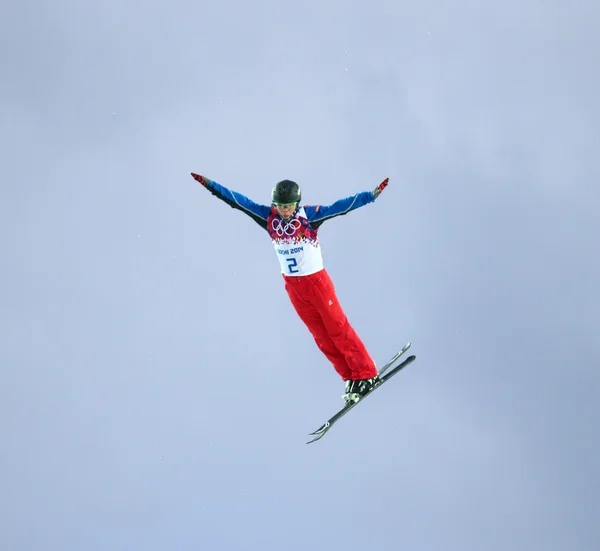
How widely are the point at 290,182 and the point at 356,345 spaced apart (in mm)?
3573

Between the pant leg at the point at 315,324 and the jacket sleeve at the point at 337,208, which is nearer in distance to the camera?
the jacket sleeve at the point at 337,208

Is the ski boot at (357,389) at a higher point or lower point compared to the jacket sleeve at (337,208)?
lower

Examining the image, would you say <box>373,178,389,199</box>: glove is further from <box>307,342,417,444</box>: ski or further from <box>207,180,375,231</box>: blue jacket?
<box>307,342,417,444</box>: ski

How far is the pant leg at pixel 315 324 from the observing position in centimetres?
1927

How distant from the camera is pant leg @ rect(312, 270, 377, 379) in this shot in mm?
19172

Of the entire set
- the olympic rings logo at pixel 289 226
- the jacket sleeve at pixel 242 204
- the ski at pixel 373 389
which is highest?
the jacket sleeve at pixel 242 204

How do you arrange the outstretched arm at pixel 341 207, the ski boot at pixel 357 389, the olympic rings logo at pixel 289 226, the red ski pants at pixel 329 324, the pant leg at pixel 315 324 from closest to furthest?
1. the outstretched arm at pixel 341 207
2. the olympic rings logo at pixel 289 226
3. the red ski pants at pixel 329 324
4. the pant leg at pixel 315 324
5. the ski boot at pixel 357 389

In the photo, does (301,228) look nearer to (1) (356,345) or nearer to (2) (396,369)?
(1) (356,345)

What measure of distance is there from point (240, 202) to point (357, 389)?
4364mm

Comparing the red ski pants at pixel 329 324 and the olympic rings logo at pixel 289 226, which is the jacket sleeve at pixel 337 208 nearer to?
the olympic rings logo at pixel 289 226

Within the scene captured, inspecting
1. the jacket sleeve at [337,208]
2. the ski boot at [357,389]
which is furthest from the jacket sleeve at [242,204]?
the ski boot at [357,389]

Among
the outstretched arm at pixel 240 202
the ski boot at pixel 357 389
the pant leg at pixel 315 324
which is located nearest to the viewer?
the outstretched arm at pixel 240 202

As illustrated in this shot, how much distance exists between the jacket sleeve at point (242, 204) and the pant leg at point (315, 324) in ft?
4.28

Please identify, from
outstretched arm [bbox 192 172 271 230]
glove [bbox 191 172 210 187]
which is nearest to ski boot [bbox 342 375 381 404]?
outstretched arm [bbox 192 172 271 230]
